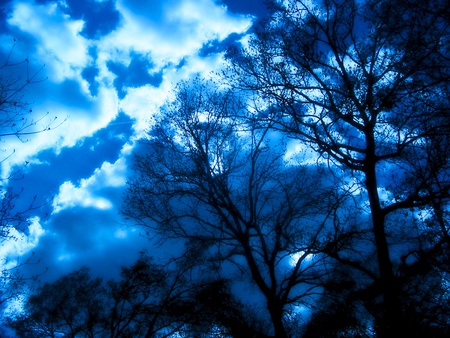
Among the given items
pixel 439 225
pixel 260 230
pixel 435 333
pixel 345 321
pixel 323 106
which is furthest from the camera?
pixel 260 230

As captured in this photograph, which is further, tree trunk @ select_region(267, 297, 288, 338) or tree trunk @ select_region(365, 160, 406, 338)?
tree trunk @ select_region(267, 297, 288, 338)

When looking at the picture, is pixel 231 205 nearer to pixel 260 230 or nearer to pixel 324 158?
pixel 260 230

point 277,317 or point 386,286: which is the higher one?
point 386,286

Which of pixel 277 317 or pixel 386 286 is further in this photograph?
pixel 277 317

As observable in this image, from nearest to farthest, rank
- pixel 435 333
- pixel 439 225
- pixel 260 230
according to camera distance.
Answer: pixel 435 333 < pixel 439 225 < pixel 260 230

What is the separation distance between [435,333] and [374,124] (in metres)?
6.31

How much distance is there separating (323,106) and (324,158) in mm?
1687

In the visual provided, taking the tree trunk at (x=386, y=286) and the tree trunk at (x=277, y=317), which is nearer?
the tree trunk at (x=386, y=286)

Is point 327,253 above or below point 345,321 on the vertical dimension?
above

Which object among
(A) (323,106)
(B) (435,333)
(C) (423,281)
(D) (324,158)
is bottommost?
(B) (435,333)

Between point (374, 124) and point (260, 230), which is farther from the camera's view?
point (260, 230)

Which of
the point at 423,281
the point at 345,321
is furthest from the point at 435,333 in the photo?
the point at 345,321

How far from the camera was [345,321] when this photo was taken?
972 cm

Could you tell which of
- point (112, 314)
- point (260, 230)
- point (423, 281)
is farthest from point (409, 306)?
point (112, 314)
